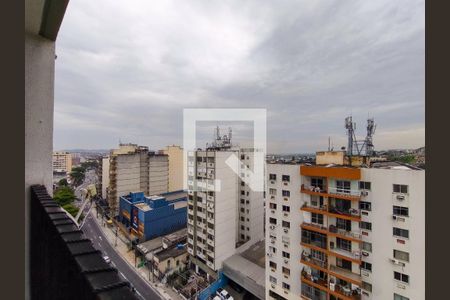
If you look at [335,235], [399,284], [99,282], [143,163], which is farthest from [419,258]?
[143,163]

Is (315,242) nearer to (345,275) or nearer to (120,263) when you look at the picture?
(345,275)

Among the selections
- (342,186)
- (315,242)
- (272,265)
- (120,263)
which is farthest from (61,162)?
(342,186)

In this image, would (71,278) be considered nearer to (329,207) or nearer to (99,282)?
(99,282)

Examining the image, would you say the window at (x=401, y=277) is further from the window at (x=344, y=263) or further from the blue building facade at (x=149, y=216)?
the blue building facade at (x=149, y=216)

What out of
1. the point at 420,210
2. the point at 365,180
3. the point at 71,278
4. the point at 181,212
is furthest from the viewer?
the point at 181,212

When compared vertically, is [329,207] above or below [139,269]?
above

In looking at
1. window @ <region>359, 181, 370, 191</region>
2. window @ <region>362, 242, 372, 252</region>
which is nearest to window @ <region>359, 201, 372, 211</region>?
window @ <region>359, 181, 370, 191</region>

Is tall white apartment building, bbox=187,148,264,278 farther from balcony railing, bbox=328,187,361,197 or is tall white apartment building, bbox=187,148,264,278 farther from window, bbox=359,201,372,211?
window, bbox=359,201,372,211

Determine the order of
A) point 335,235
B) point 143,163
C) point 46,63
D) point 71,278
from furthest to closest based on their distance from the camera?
point 143,163 → point 335,235 → point 46,63 → point 71,278
